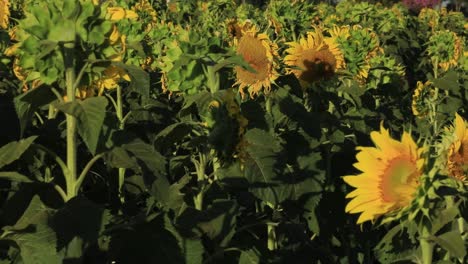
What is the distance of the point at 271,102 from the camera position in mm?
3496

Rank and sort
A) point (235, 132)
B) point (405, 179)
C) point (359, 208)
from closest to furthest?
point (405, 179), point (359, 208), point (235, 132)

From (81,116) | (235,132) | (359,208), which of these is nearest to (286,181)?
(235,132)

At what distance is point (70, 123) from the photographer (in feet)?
6.62

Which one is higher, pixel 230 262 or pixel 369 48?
pixel 369 48

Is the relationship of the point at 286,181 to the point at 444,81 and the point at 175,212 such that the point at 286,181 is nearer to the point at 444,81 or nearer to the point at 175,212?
the point at 175,212

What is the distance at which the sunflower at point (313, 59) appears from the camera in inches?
149

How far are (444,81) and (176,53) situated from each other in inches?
151

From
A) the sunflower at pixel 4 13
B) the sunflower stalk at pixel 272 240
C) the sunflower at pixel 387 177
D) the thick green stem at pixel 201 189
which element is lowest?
the sunflower stalk at pixel 272 240

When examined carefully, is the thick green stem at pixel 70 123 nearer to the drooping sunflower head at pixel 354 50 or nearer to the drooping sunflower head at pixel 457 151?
the drooping sunflower head at pixel 457 151

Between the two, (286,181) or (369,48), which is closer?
(286,181)

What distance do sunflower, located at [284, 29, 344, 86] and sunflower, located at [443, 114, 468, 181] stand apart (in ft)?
6.10

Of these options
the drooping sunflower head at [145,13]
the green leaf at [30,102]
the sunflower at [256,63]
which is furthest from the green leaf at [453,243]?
the drooping sunflower head at [145,13]

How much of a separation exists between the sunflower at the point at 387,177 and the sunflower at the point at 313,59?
1941 mm

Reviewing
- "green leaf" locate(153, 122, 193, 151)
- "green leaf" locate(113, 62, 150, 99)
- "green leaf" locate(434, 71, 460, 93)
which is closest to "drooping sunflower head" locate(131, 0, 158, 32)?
"green leaf" locate(434, 71, 460, 93)
